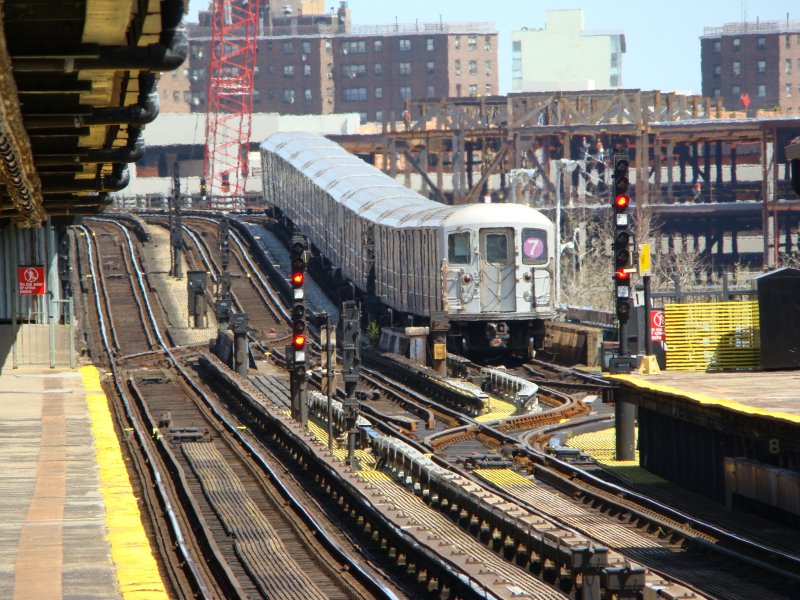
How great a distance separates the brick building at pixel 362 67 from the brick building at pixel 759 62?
2546 cm

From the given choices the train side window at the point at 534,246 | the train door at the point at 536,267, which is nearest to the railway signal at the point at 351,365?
the train door at the point at 536,267

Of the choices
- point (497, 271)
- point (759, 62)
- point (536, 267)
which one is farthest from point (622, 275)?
point (759, 62)

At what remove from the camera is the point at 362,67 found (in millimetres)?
148375

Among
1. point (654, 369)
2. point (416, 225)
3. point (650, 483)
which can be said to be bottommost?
point (650, 483)

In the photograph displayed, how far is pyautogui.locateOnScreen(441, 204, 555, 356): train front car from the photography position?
36469mm

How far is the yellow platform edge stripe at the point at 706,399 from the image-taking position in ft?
55.0

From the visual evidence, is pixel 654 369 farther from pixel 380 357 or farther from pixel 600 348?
pixel 380 357

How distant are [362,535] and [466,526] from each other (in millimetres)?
1382

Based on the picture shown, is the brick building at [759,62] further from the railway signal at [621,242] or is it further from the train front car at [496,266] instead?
the railway signal at [621,242]

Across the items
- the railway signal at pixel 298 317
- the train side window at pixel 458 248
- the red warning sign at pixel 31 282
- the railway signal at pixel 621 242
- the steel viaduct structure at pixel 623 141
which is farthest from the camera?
the steel viaduct structure at pixel 623 141

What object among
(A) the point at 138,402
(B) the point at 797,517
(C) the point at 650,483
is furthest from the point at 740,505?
(A) the point at 138,402

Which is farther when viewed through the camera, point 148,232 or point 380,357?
point 148,232

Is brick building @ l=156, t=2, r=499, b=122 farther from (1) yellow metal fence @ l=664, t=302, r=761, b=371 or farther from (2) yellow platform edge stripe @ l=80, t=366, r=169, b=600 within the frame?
(2) yellow platform edge stripe @ l=80, t=366, r=169, b=600

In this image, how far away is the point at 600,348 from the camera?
36.6 metres
